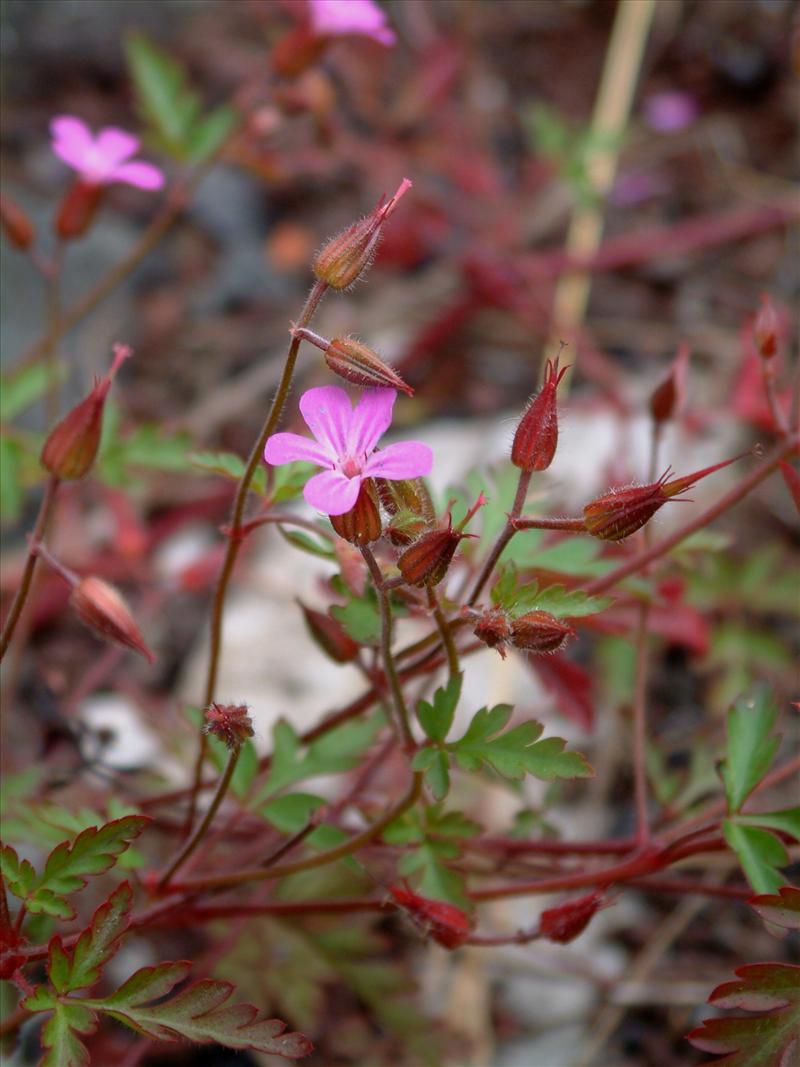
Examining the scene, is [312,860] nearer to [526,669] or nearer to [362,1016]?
[362,1016]

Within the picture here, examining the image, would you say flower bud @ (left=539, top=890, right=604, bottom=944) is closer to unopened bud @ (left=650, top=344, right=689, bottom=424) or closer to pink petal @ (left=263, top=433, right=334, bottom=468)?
pink petal @ (left=263, top=433, right=334, bottom=468)

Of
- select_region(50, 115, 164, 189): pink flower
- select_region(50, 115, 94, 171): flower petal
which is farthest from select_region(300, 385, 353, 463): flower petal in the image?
select_region(50, 115, 94, 171): flower petal

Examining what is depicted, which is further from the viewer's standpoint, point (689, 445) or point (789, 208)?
point (789, 208)

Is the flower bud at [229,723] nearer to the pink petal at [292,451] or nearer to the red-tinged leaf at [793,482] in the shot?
the pink petal at [292,451]

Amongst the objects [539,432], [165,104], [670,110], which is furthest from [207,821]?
[670,110]

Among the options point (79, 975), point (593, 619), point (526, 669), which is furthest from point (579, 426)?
point (79, 975)
